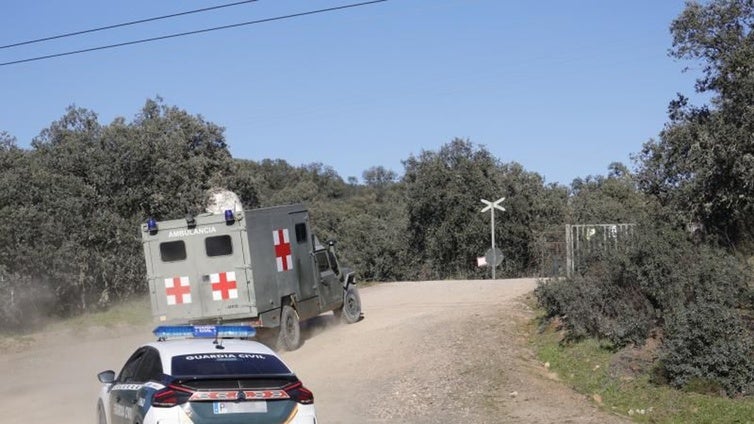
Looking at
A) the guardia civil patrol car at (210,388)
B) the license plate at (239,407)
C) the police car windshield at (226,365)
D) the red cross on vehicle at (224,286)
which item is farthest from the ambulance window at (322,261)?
the license plate at (239,407)

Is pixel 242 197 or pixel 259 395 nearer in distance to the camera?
pixel 259 395

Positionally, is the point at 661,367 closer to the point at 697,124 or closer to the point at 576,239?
the point at 576,239

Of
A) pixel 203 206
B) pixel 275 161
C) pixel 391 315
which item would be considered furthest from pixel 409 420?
pixel 275 161

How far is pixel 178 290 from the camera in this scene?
16.5m

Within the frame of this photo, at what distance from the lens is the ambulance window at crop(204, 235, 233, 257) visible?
16094mm

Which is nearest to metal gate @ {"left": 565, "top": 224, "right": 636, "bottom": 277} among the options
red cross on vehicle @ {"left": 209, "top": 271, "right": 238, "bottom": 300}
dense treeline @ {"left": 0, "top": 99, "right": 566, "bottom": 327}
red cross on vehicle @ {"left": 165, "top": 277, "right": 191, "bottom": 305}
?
red cross on vehicle @ {"left": 209, "top": 271, "right": 238, "bottom": 300}

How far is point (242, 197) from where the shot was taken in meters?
49.8

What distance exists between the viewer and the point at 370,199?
93.6 metres

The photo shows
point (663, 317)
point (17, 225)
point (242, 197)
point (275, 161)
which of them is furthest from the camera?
point (275, 161)

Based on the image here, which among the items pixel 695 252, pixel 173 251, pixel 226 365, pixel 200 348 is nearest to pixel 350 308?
pixel 173 251

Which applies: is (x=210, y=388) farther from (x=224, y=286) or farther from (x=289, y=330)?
(x=289, y=330)

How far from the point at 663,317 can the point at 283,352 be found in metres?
7.34

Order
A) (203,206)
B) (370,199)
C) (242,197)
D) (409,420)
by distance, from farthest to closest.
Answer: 1. (370,199)
2. (242,197)
3. (203,206)
4. (409,420)

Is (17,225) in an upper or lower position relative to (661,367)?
upper
